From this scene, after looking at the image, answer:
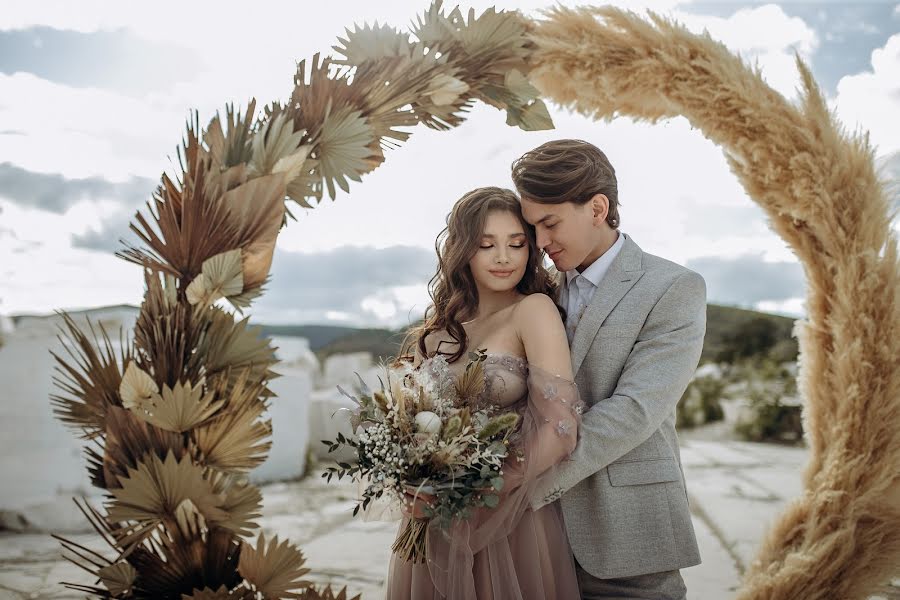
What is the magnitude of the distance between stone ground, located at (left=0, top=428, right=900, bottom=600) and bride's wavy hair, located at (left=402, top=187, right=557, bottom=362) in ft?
5.41

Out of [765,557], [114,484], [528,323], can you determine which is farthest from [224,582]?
[765,557]

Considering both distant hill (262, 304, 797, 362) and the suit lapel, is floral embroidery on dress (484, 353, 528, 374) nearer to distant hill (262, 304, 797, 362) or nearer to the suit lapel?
the suit lapel

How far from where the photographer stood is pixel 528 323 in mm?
2475

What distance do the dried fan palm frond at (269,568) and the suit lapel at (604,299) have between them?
1.19m

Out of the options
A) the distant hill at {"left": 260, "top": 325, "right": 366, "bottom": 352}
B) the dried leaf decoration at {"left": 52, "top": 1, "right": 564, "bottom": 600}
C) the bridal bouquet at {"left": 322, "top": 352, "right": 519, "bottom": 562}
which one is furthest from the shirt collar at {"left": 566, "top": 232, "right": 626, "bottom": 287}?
the distant hill at {"left": 260, "top": 325, "right": 366, "bottom": 352}

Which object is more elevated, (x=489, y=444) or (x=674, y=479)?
(x=489, y=444)

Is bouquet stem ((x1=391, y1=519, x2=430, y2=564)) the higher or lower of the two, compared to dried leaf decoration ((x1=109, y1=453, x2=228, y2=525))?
lower

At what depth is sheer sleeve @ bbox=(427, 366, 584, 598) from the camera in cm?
219

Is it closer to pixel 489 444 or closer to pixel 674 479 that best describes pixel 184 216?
pixel 489 444

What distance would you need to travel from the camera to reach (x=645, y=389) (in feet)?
7.57

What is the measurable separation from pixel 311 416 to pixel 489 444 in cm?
547

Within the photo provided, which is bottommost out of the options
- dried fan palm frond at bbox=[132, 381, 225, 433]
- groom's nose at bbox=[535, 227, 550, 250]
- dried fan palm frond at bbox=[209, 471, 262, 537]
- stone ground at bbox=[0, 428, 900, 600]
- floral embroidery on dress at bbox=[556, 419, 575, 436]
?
stone ground at bbox=[0, 428, 900, 600]

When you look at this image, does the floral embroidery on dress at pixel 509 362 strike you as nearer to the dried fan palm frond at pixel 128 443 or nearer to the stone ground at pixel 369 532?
the dried fan palm frond at pixel 128 443

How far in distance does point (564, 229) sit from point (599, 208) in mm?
192
